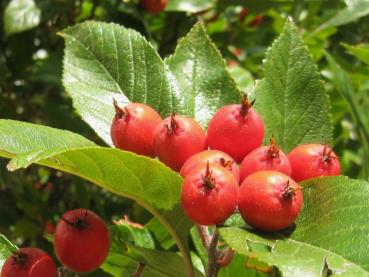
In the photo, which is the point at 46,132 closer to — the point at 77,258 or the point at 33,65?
the point at 77,258

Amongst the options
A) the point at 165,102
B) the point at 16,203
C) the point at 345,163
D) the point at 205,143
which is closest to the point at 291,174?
the point at 205,143

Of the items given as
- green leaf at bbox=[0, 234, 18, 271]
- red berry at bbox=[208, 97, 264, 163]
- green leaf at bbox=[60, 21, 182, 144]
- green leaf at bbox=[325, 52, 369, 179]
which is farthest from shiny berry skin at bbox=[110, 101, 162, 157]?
green leaf at bbox=[325, 52, 369, 179]

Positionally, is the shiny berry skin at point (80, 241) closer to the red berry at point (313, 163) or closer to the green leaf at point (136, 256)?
the green leaf at point (136, 256)

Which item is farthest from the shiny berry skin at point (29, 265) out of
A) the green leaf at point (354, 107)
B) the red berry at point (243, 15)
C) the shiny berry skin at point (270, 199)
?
the red berry at point (243, 15)

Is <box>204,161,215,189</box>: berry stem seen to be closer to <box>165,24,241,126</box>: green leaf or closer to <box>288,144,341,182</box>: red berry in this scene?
<box>288,144,341,182</box>: red berry

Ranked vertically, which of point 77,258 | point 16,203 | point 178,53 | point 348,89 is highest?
point 178,53

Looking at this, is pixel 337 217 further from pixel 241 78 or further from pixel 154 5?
pixel 154 5
